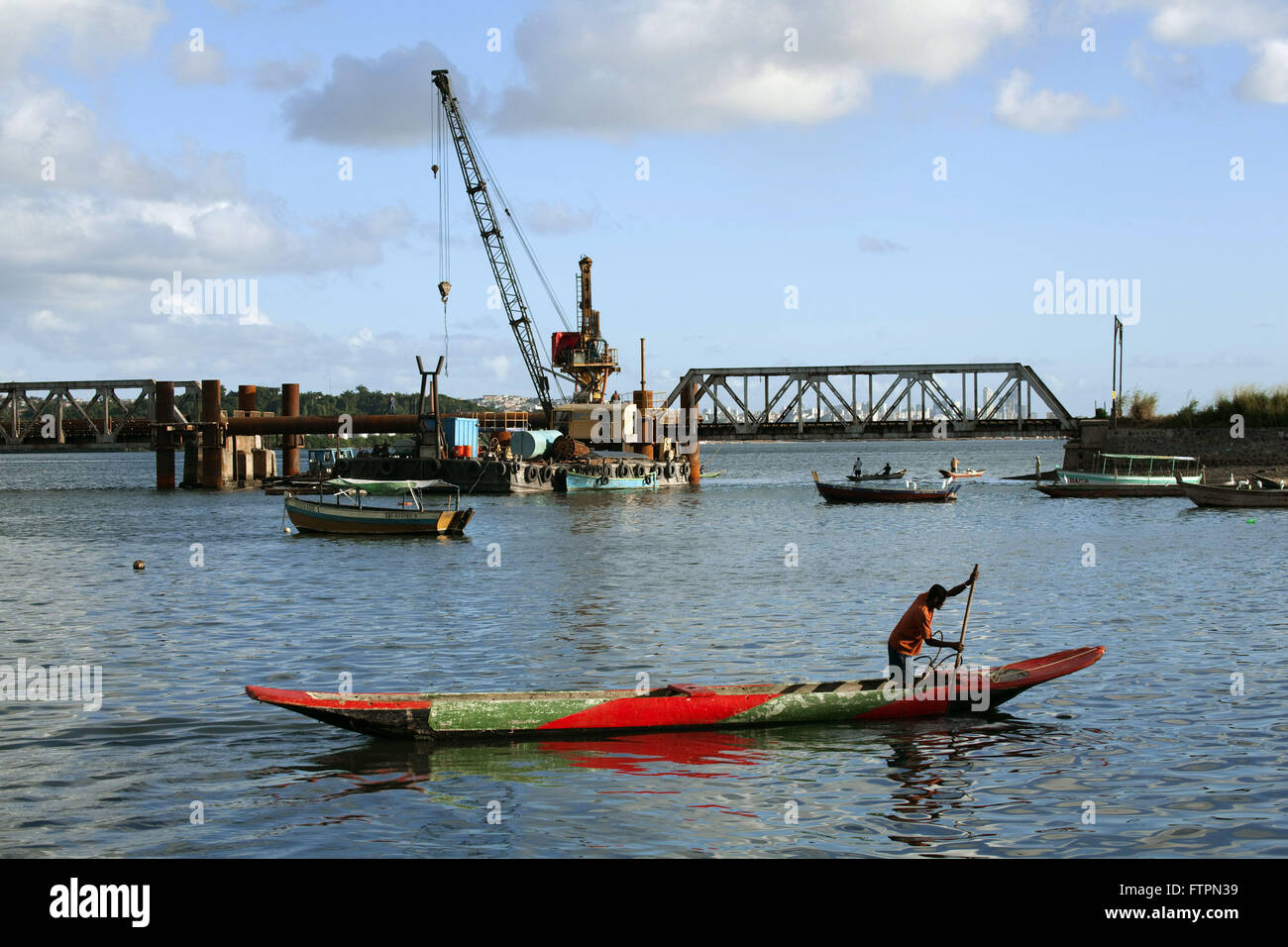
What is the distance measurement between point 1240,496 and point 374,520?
49037mm

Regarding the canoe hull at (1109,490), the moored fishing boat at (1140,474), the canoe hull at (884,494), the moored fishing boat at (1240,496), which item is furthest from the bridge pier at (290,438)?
the moored fishing boat at (1240,496)

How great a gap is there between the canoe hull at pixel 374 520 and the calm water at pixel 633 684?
6997 mm

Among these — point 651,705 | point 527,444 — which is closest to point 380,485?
point 651,705

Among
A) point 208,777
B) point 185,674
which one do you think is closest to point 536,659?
point 185,674

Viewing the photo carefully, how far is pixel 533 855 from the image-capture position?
13641 millimetres

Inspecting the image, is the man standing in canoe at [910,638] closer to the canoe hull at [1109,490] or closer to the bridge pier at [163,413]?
the canoe hull at [1109,490]

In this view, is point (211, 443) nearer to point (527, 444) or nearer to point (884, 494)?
point (527, 444)

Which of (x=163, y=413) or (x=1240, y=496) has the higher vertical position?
(x=163, y=413)

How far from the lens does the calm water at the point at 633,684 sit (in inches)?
571

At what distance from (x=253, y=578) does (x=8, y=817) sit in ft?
92.6

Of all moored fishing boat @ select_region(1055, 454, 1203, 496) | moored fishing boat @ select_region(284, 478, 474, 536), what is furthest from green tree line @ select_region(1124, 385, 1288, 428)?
moored fishing boat @ select_region(284, 478, 474, 536)

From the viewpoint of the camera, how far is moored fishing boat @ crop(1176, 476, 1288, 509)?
70.5 m

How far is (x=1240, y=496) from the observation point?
71.2m

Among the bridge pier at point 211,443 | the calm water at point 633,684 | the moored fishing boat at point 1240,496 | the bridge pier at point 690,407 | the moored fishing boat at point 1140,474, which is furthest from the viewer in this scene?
the bridge pier at point 690,407
